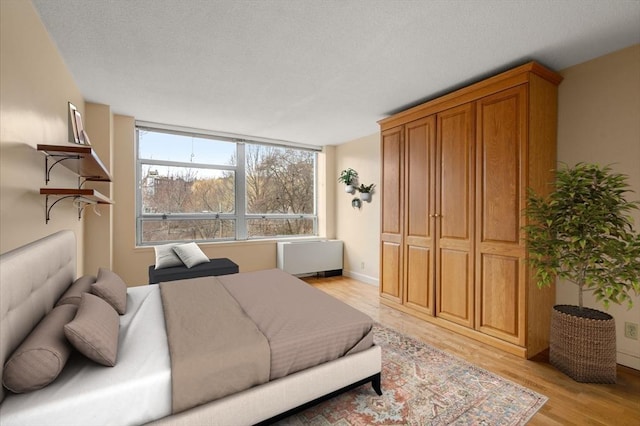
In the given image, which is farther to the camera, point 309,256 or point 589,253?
point 309,256

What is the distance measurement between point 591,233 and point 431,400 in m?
1.62

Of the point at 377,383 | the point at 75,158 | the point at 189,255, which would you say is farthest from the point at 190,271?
the point at 377,383

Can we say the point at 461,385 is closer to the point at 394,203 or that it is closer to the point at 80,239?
the point at 394,203

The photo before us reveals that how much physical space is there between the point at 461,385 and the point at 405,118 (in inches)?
110

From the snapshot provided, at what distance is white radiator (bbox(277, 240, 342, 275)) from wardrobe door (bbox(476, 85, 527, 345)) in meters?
2.88

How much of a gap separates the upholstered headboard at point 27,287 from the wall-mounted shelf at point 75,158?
1.84 feet

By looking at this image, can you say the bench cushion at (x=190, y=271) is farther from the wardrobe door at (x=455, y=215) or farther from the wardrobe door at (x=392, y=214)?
the wardrobe door at (x=455, y=215)

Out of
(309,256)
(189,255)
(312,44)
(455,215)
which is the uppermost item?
(312,44)

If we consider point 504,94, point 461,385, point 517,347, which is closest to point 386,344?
point 461,385

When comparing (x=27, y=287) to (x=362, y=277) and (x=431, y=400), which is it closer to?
(x=431, y=400)

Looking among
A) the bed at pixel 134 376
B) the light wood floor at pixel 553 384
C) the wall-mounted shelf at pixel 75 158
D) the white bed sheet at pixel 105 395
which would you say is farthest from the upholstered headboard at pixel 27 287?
the light wood floor at pixel 553 384

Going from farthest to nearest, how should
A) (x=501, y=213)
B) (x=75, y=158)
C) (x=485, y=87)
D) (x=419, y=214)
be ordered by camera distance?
(x=419, y=214)
(x=485, y=87)
(x=501, y=213)
(x=75, y=158)

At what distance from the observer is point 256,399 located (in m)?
1.44

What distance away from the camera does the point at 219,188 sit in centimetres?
480
